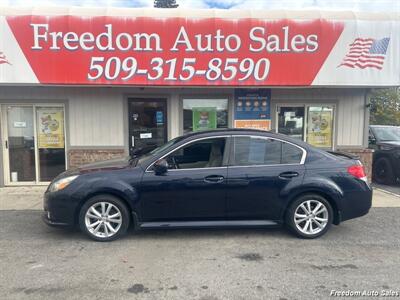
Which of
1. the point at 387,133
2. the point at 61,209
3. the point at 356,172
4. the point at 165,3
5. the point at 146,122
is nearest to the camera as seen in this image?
the point at 61,209

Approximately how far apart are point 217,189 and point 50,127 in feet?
18.1

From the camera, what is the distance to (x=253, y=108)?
26.9 ft

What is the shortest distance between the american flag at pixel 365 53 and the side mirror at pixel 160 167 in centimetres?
520

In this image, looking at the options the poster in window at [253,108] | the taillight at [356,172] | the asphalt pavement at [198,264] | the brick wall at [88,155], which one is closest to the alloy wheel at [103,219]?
the asphalt pavement at [198,264]

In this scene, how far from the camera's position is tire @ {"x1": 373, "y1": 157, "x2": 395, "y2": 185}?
8758 millimetres

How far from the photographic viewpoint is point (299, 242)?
4.45 m

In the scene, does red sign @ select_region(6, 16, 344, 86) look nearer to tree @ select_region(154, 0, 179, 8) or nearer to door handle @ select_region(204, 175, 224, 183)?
door handle @ select_region(204, 175, 224, 183)

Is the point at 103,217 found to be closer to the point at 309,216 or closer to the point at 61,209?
the point at 61,209

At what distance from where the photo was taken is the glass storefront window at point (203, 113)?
26.7 feet

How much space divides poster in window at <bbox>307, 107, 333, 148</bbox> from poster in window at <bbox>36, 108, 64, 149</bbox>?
6567 millimetres

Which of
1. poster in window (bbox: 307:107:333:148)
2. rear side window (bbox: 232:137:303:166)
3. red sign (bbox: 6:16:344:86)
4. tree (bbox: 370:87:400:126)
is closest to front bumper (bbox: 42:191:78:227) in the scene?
rear side window (bbox: 232:137:303:166)

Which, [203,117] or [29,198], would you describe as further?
[203,117]

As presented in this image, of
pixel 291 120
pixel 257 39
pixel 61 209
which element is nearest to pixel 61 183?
pixel 61 209

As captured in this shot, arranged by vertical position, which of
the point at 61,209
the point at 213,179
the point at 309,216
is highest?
the point at 213,179
